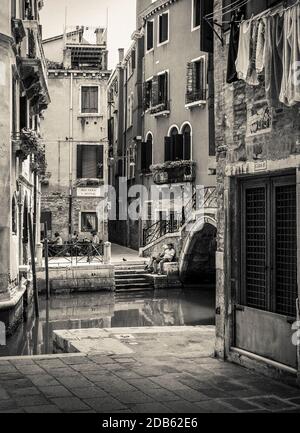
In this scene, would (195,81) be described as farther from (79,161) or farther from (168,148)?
(79,161)

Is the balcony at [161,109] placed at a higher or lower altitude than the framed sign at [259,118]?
higher

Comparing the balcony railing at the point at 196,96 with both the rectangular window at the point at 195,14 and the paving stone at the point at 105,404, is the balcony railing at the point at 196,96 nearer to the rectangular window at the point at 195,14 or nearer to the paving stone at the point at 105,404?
the rectangular window at the point at 195,14

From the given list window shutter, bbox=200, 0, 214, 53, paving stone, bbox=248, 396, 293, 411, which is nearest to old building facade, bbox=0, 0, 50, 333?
window shutter, bbox=200, 0, 214, 53

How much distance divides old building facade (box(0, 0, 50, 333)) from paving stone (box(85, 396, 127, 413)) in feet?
25.5

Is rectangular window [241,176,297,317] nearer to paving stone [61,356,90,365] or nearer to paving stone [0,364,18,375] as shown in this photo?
paving stone [61,356,90,365]

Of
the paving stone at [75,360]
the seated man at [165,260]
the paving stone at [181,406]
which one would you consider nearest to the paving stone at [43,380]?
the paving stone at [75,360]

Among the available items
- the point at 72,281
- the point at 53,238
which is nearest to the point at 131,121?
the point at 53,238

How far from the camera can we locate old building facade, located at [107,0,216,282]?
2712 cm

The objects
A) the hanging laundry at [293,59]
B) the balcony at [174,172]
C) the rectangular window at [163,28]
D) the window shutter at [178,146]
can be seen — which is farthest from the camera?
the rectangular window at [163,28]

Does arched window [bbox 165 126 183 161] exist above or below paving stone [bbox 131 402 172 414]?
above

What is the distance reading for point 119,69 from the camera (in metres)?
40.0

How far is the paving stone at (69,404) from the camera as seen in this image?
6.84 m

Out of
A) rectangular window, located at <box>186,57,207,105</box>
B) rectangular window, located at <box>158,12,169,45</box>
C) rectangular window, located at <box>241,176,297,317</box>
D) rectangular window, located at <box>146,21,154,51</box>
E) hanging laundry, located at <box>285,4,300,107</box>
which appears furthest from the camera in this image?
rectangular window, located at <box>146,21,154,51</box>

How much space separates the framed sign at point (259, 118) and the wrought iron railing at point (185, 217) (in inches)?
629
